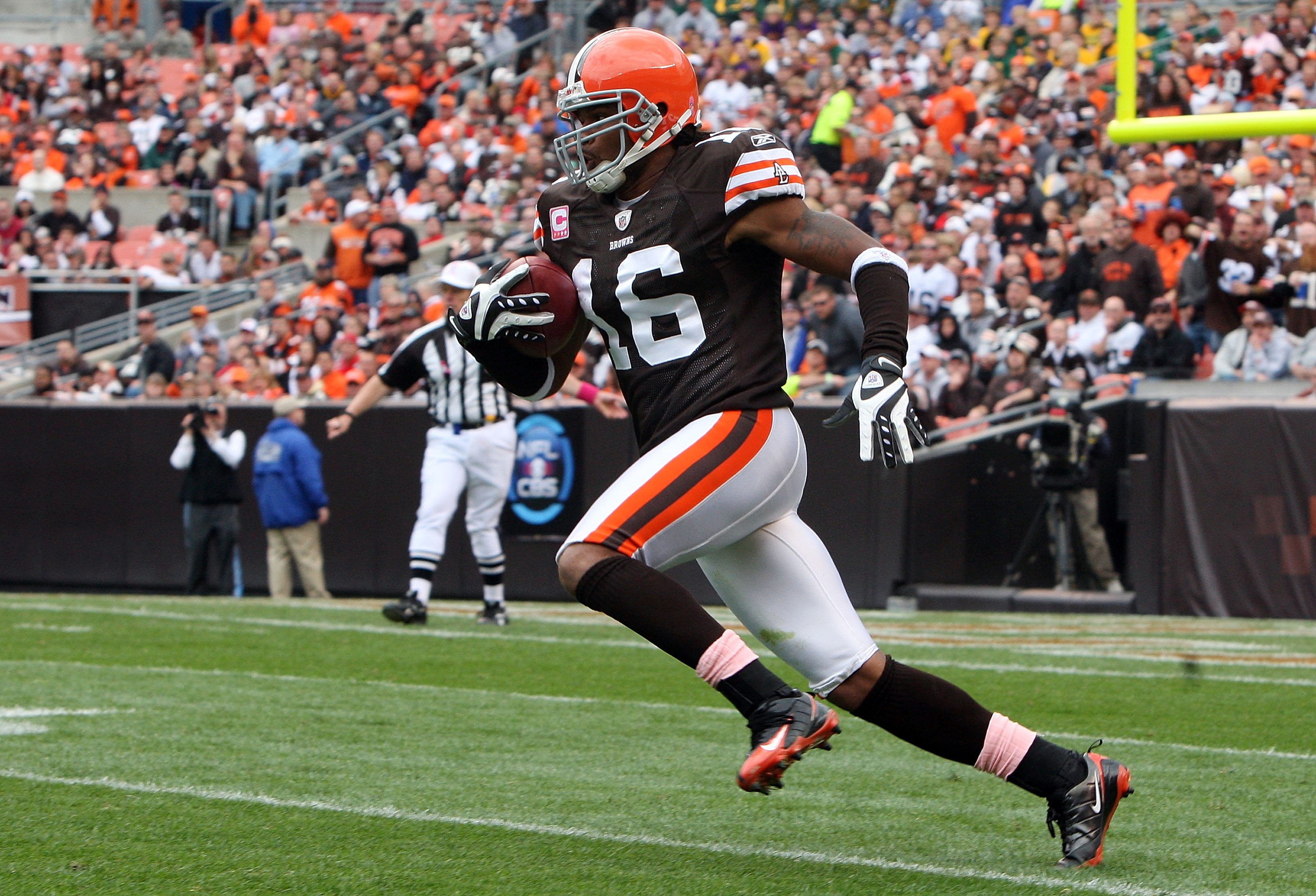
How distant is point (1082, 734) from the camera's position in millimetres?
5352

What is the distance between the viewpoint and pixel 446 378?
28.5 feet

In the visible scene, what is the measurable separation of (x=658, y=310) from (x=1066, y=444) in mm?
7578

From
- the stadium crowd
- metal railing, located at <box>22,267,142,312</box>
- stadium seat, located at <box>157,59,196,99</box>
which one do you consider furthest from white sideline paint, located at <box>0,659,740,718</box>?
stadium seat, located at <box>157,59,196,99</box>

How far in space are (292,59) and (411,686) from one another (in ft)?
49.4

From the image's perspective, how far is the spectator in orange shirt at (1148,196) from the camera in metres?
12.2

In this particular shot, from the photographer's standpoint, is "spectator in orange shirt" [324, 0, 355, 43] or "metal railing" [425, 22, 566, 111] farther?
"spectator in orange shirt" [324, 0, 355, 43]

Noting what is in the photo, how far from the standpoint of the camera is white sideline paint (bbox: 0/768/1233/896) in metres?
3.17

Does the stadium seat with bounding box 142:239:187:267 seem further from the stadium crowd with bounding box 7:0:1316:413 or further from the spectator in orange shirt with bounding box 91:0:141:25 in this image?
the spectator in orange shirt with bounding box 91:0:141:25

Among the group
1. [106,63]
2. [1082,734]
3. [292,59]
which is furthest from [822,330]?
[106,63]

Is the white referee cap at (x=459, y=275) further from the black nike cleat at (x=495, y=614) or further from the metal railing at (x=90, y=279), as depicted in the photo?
the metal railing at (x=90, y=279)

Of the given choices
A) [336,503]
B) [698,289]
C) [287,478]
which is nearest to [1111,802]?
[698,289]

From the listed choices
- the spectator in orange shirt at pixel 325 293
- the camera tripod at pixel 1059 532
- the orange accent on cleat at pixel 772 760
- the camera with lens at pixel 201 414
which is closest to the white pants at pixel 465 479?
the camera tripod at pixel 1059 532

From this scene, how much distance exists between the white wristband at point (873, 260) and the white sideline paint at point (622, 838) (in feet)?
3.70

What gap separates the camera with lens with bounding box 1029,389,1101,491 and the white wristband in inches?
295
